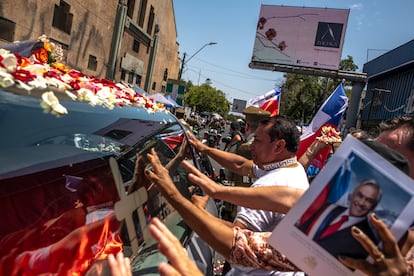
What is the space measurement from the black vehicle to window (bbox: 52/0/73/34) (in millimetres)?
10435

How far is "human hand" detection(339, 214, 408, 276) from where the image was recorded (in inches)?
36.6

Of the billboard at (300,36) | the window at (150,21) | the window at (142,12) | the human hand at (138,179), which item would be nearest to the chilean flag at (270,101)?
the human hand at (138,179)

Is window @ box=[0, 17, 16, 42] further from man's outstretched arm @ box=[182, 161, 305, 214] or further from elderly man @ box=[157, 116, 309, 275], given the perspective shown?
man's outstretched arm @ box=[182, 161, 305, 214]

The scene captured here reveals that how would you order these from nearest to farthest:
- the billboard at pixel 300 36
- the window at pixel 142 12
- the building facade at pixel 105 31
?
the building facade at pixel 105 31 → the window at pixel 142 12 → the billboard at pixel 300 36

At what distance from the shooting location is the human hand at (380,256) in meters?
0.93

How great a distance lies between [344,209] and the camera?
Answer: 0.97 m

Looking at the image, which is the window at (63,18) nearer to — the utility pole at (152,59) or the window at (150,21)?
the window at (150,21)

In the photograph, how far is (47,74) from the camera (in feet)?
4.62

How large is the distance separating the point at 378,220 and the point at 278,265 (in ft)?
2.23

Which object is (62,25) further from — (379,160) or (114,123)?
(379,160)

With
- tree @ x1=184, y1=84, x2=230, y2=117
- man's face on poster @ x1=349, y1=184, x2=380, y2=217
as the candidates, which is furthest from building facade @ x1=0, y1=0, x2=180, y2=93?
tree @ x1=184, y1=84, x2=230, y2=117

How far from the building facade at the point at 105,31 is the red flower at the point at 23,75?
9.15m

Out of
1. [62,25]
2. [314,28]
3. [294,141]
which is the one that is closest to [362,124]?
[314,28]

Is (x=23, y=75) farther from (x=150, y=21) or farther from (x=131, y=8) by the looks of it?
(x=150, y=21)
